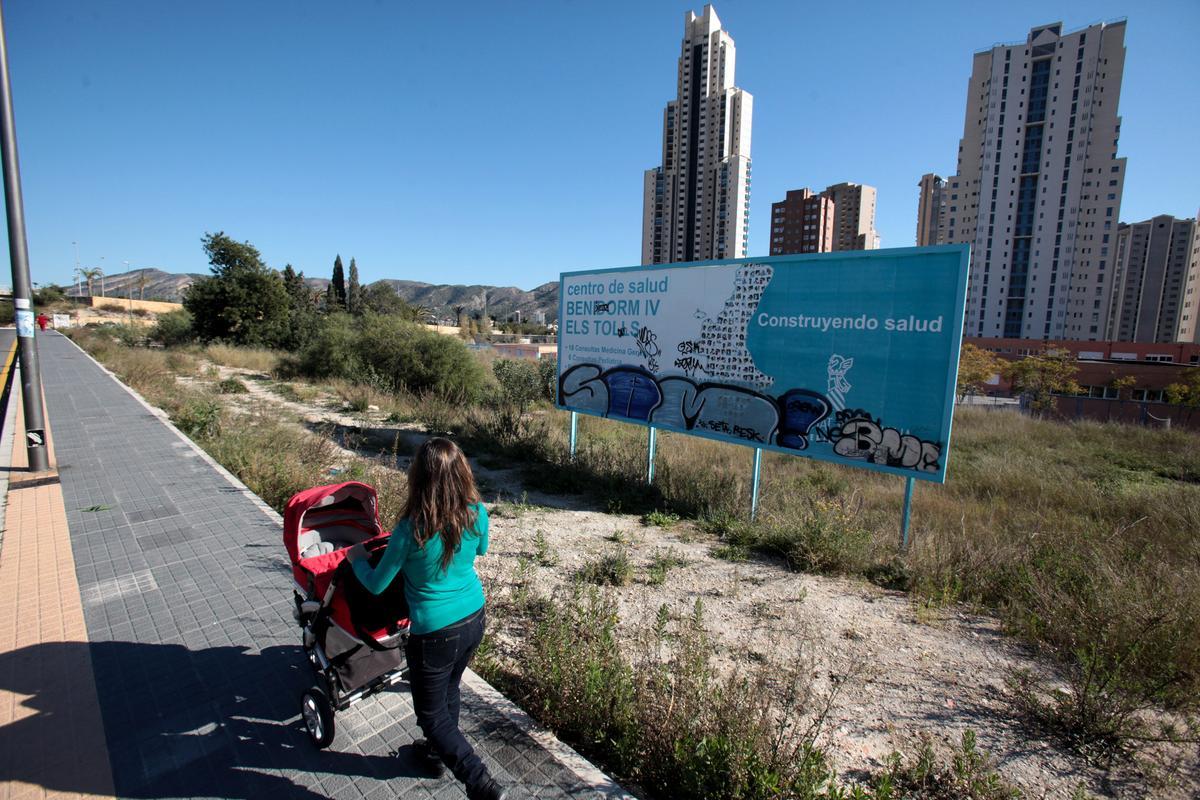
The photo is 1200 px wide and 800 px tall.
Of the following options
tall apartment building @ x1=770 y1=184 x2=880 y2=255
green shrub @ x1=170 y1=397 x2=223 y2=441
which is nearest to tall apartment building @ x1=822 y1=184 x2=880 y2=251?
tall apartment building @ x1=770 y1=184 x2=880 y2=255

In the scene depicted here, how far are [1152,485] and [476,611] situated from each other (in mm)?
12839

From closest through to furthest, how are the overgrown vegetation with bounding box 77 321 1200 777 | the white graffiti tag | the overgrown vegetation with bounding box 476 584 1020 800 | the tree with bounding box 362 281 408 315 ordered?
the overgrown vegetation with bounding box 476 584 1020 800 < the overgrown vegetation with bounding box 77 321 1200 777 < the white graffiti tag < the tree with bounding box 362 281 408 315

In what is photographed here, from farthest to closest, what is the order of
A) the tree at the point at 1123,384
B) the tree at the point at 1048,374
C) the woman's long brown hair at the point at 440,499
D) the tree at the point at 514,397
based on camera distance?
the tree at the point at 1123,384 < the tree at the point at 1048,374 < the tree at the point at 514,397 < the woman's long brown hair at the point at 440,499

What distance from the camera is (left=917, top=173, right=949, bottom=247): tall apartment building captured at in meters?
104

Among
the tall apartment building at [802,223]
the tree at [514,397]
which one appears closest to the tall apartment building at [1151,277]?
the tall apartment building at [802,223]

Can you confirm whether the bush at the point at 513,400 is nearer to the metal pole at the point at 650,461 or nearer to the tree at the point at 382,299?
the metal pole at the point at 650,461

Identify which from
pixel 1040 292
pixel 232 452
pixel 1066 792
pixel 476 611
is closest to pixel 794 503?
pixel 1066 792

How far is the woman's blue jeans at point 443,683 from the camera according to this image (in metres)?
2.26

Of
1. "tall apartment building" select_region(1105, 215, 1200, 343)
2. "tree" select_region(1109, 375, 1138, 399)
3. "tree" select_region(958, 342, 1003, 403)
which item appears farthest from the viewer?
"tall apartment building" select_region(1105, 215, 1200, 343)

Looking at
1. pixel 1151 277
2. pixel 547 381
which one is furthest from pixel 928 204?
pixel 547 381

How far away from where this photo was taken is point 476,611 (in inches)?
93.0

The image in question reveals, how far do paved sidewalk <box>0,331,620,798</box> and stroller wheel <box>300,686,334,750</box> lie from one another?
0.09m

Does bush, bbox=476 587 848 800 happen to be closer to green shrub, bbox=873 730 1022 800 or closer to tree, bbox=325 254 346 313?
green shrub, bbox=873 730 1022 800

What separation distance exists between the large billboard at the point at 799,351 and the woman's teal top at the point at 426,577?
5.13 metres
